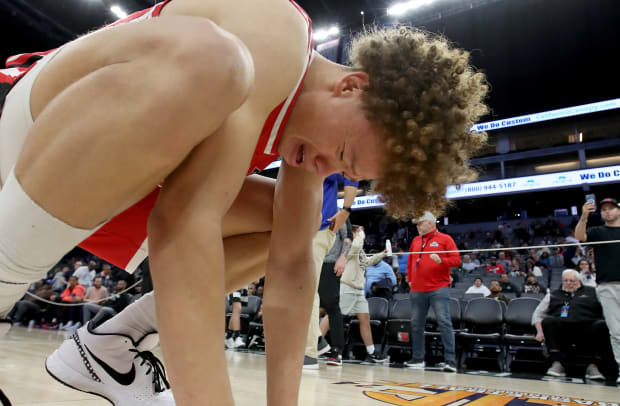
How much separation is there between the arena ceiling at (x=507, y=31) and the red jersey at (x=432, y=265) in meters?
3.04

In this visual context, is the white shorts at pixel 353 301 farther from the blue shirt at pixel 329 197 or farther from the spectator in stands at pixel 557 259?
the spectator in stands at pixel 557 259

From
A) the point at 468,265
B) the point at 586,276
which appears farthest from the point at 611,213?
the point at 468,265

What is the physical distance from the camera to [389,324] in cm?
414

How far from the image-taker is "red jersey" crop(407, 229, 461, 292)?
11.2ft

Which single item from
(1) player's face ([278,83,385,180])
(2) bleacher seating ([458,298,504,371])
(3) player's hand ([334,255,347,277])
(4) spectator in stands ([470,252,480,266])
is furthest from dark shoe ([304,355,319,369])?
(4) spectator in stands ([470,252,480,266])

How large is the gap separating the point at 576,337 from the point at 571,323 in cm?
10

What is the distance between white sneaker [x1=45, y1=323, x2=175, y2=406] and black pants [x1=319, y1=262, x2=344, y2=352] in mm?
2362

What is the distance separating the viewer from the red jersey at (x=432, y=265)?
135 inches

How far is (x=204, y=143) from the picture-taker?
57 cm

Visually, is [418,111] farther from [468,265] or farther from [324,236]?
[468,265]

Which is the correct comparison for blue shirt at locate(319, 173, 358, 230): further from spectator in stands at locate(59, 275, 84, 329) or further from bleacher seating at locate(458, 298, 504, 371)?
spectator in stands at locate(59, 275, 84, 329)

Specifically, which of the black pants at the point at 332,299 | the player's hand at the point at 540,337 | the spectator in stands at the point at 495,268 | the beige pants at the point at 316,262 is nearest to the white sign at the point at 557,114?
the spectator in stands at the point at 495,268

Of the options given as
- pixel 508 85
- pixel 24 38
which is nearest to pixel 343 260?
pixel 24 38

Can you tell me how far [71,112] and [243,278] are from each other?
55cm
